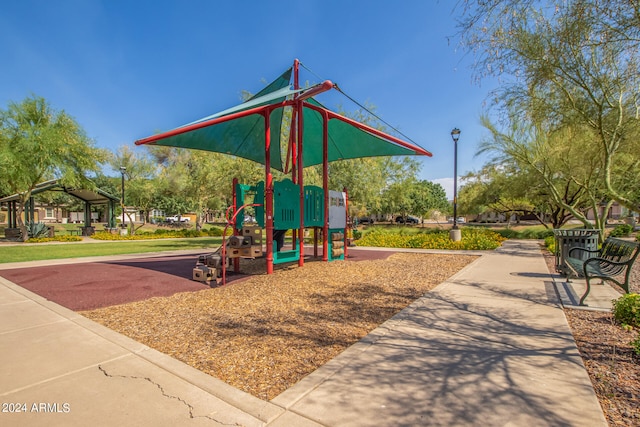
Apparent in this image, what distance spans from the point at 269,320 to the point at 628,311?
4809 mm

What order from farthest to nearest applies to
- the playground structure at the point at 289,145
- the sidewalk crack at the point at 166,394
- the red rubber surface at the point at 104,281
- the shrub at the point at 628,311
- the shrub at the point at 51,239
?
the shrub at the point at 51,239, the playground structure at the point at 289,145, the red rubber surface at the point at 104,281, the shrub at the point at 628,311, the sidewalk crack at the point at 166,394

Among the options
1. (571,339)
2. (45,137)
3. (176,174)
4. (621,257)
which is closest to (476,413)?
(571,339)

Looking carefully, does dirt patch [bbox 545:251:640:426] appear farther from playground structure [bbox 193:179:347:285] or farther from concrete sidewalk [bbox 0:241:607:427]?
playground structure [bbox 193:179:347:285]

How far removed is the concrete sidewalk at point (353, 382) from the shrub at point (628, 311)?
2.12 feet

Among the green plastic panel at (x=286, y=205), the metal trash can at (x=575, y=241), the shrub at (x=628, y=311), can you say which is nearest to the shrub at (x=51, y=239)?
the green plastic panel at (x=286, y=205)

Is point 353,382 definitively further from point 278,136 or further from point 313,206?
point 278,136

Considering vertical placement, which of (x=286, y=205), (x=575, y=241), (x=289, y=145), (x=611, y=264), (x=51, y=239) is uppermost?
(x=289, y=145)

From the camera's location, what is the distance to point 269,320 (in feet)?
15.9

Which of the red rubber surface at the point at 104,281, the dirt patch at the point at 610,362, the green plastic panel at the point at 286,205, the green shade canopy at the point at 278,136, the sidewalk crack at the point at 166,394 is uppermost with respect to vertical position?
the green shade canopy at the point at 278,136

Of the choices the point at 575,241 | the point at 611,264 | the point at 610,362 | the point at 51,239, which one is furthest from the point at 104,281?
the point at 51,239

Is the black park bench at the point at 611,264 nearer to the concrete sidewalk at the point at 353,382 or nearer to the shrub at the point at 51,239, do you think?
the concrete sidewalk at the point at 353,382

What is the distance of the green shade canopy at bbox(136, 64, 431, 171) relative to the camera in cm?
969

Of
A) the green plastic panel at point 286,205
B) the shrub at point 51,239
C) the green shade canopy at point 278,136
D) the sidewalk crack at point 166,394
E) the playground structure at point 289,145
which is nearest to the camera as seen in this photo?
the sidewalk crack at point 166,394

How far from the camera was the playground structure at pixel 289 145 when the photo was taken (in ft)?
27.1
